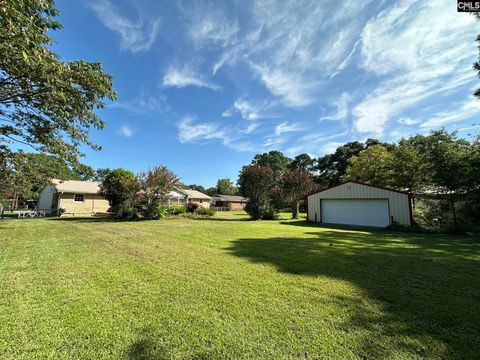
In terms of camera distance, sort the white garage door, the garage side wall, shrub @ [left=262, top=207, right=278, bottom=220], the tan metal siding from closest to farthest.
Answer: the garage side wall, the white garage door, shrub @ [left=262, top=207, right=278, bottom=220], the tan metal siding

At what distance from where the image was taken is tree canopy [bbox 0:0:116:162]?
3929 millimetres

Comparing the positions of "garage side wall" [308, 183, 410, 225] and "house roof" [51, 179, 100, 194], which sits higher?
"house roof" [51, 179, 100, 194]

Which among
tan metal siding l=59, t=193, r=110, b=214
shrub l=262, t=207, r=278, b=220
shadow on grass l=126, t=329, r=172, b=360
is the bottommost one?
shadow on grass l=126, t=329, r=172, b=360

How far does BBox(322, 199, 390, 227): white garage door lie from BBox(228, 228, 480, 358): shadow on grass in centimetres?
769

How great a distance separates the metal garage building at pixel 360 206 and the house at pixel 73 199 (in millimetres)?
20599

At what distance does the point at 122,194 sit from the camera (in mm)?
17672

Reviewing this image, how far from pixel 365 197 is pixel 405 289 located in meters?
12.6

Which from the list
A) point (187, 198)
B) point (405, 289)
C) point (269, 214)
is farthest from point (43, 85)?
point (187, 198)

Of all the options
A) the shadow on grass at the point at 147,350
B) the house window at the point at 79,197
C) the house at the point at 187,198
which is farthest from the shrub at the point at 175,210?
the shadow on grass at the point at 147,350

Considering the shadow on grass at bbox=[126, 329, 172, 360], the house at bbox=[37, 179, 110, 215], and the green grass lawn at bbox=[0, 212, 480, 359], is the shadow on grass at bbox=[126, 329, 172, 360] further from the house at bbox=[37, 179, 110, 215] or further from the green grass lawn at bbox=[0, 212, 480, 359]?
the house at bbox=[37, 179, 110, 215]

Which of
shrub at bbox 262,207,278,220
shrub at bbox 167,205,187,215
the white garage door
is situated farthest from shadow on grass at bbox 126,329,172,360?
shrub at bbox 262,207,278,220

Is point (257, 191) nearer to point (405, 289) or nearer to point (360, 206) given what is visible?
point (360, 206)

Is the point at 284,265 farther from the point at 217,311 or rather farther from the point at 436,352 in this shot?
the point at 436,352

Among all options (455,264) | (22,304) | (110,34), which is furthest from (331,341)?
(110,34)
